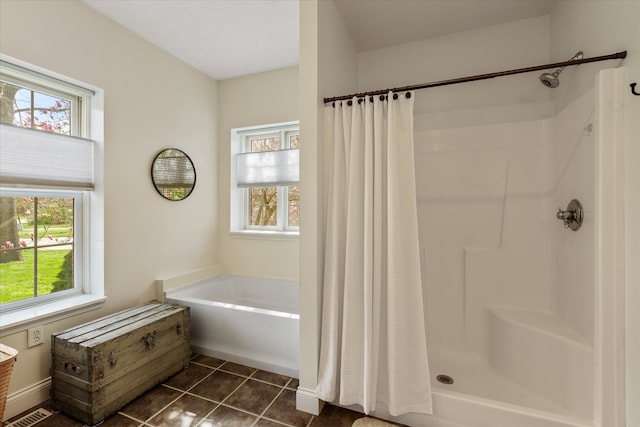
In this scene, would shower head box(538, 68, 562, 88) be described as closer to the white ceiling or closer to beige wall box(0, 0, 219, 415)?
the white ceiling

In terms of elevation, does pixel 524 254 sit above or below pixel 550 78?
below

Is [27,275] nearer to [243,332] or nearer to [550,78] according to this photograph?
[243,332]

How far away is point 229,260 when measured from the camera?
3.22 meters

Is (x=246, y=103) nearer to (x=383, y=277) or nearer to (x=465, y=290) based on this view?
(x=383, y=277)

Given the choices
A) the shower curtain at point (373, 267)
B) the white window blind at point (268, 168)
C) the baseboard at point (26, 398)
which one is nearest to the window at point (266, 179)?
the white window blind at point (268, 168)

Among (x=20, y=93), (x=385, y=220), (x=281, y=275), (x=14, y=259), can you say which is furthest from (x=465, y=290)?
(x=20, y=93)

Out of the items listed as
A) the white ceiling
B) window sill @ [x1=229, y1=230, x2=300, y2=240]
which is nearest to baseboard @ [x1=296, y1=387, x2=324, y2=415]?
window sill @ [x1=229, y1=230, x2=300, y2=240]

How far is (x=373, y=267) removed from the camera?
157 cm

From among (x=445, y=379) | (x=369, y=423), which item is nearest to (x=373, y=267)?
(x=369, y=423)

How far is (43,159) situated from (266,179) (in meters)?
1.66

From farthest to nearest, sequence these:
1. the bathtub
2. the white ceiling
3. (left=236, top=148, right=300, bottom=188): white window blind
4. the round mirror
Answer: (left=236, top=148, right=300, bottom=188): white window blind → the round mirror → the bathtub → the white ceiling

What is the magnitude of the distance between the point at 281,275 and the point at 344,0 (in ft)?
7.63

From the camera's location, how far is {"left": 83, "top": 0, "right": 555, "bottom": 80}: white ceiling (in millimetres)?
1874

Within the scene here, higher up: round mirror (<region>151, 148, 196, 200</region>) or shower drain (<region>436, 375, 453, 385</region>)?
round mirror (<region>151, 148, 196, 200</region>)
